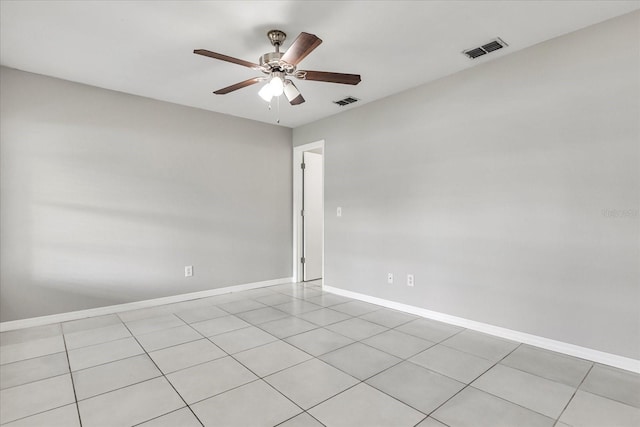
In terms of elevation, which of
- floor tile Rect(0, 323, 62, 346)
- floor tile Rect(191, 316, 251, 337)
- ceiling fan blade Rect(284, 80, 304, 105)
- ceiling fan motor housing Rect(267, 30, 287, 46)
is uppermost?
ceiling fan motor housing Rect(267, 30, 287, 46)

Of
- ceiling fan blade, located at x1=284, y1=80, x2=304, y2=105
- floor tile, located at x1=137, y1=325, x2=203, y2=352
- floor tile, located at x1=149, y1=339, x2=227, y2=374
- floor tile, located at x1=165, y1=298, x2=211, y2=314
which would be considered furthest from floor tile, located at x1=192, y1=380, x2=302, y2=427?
ceiling fan blade, located at x1=284, y1=80, x2=304, y2=105

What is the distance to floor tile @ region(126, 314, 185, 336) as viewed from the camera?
3.07 metres

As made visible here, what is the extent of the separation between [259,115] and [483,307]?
3.65 m

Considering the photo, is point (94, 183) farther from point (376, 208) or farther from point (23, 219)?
point (376, 208)

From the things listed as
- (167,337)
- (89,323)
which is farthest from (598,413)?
(89,323)

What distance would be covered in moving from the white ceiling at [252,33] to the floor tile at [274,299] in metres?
2.62

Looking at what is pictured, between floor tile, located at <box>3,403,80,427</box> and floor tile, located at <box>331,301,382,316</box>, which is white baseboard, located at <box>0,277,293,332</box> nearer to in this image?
floor tile, located at <box>331,301,382,316</box>

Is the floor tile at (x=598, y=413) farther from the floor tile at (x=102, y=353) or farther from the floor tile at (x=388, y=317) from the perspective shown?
the floor tile at (x=102, y=353)

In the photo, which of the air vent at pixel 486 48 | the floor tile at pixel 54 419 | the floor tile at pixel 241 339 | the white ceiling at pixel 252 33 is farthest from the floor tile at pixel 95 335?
the air vent at pixel 486 48

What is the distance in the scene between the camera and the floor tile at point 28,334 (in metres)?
2.79

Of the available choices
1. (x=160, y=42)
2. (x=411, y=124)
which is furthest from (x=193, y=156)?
(x=411, y=124)

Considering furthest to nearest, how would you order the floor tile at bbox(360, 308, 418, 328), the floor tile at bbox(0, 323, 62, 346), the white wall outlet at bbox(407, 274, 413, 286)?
1. the white wall outlet at bbox(407, 274, 413, 286)
2. the floor tile at bbox(360, 308, 418, 328)
3. the floor tile at bbox(0, 323, 62, 346)

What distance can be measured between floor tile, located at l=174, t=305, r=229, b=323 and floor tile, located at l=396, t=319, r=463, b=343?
198 cm

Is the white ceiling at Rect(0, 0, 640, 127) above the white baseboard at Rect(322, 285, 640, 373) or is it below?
above
